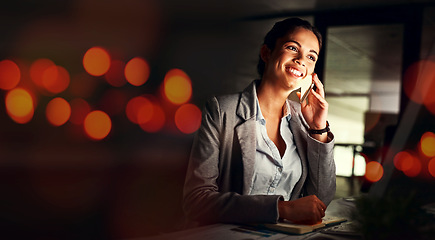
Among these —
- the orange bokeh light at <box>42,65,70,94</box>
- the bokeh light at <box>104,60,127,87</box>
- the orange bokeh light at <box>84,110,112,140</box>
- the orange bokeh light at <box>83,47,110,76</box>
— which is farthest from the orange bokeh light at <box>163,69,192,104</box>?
the orange bokeh light at <box>42,65,70,94</box>

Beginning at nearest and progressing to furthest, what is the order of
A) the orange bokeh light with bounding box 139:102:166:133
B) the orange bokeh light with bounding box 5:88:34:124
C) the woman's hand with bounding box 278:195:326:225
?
the woman's hand with bounding box 278:195:326:225 → the orange bokeh light with bounding box 5:88:34:124 → the orange bokeh light with bounding box 139:102:166:133

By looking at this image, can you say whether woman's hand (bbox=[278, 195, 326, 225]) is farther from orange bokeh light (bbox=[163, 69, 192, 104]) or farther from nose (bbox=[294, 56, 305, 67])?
orange bokeh light (bbox=[163, 69, 192, 104])

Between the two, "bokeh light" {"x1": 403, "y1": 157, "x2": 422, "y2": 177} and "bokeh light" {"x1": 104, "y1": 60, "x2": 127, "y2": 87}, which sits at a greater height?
"bokeh light" {"x1": 104, "y1": 60, "x2": 127, "y2": 87}

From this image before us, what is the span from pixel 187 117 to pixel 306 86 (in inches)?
626

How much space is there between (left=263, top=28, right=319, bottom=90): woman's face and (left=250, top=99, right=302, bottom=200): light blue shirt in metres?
0.15

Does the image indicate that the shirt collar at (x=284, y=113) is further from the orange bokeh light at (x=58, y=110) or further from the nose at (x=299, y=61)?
the orange bokeh light at (x=58, y=110)

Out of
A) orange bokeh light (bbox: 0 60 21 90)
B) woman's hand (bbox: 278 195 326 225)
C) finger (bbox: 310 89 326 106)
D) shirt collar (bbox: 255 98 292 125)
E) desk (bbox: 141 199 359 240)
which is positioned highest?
orange bokeh light (bbox: 0 60 21 90)

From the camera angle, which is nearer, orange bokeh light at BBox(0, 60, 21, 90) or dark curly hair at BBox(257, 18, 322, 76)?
dark curly hair at BBox(257, 18, 322, 76)

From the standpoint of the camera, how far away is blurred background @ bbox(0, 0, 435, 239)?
2.62 m

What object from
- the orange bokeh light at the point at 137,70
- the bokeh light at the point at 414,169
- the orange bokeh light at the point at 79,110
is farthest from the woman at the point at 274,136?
the orange bokeh light at the point at 79,110

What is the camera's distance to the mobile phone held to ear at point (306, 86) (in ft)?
4.84

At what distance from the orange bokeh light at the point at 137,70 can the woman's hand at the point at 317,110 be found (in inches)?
416

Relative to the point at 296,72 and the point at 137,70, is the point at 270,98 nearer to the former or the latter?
the point at 296,72

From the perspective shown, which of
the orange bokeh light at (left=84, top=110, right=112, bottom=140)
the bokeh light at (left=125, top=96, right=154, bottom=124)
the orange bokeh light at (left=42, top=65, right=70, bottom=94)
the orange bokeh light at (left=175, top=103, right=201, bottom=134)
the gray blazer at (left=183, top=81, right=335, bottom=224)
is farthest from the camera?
the orange bokeh light at (left=175, top=103, right=201, bottom=134)
